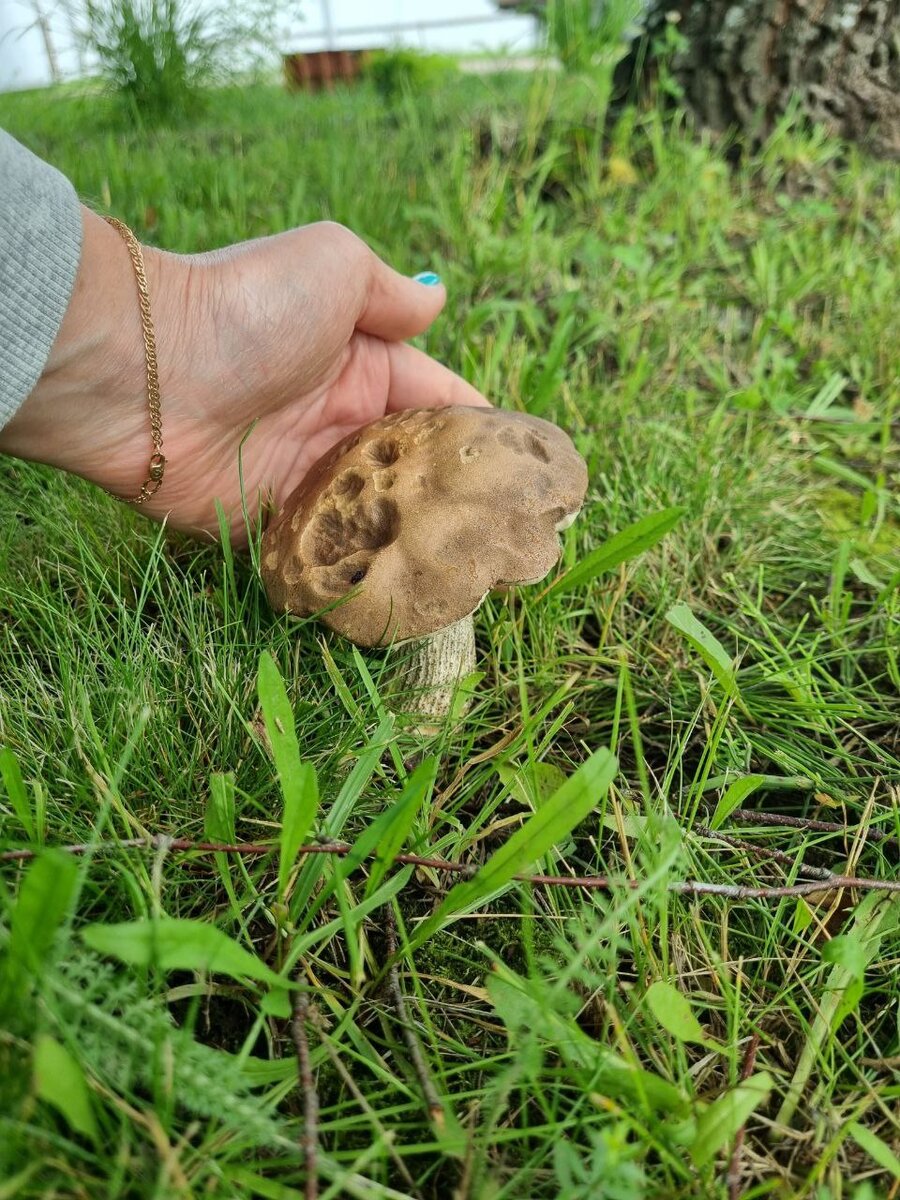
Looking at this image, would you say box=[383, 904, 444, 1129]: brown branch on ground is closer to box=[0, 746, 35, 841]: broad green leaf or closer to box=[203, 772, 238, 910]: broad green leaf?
box=[203, 772, 238, 910]: broad green leaf

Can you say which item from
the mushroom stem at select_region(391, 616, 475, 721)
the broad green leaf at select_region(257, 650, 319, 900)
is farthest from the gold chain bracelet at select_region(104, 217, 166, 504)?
the broad green leaf at select_region(257, 650, 319, 900)

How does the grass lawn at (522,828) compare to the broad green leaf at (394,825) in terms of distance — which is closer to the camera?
the grass lawn at (522,828)

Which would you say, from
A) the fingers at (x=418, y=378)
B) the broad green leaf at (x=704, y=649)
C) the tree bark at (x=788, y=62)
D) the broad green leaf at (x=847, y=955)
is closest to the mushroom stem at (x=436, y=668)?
the broad green leaf at (x=704, y=649)

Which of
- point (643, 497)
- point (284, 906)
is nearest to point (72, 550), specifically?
point (284, 906)

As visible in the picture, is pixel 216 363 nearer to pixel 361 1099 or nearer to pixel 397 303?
pixel 397 303

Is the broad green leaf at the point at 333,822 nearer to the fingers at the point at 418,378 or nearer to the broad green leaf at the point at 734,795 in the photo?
the broad green leaf at the point at 734,795

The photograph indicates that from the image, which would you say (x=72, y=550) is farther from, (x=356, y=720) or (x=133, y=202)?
(x=133, y=202)

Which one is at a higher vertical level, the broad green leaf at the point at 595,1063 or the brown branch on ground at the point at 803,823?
the broad green leaf at the point at 595,1063

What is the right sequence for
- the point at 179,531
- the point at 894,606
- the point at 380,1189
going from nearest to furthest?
the point at 380,1189 < the point at 894,606 < the point at 179,531
